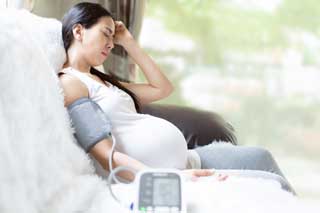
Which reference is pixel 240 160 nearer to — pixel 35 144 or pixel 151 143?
pixel 151 143

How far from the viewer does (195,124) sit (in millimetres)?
2064

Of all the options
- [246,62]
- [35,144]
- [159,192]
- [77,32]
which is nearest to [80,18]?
[77,32]

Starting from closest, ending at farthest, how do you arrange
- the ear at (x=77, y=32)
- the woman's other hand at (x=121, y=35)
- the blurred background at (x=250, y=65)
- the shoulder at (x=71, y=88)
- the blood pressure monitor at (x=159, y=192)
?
the blood pressure monitor at (x=159, y=192) → the shoulder at (x=71, y=88) → the ear at (x=77, y=32) → the woman's other hand at (x=121, y=35) → the blurred background at (x=250, y=65)

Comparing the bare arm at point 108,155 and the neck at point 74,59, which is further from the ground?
the neck at point 74,59

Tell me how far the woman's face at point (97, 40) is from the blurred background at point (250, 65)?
1.52 metres

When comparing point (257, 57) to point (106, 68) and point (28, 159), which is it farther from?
point (28, 159)

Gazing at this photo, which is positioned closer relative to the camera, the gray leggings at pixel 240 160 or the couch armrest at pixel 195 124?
the gray leggings at pixel 240 160

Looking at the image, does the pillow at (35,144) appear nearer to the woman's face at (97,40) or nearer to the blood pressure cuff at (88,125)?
the blood pressure cuff at (88,125)

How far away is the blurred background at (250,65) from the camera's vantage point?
2963 millimetres

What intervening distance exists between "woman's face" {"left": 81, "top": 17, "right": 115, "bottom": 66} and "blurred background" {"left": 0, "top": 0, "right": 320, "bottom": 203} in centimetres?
152

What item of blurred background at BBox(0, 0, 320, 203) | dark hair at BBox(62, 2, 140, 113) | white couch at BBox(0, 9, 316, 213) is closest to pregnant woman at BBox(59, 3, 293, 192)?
dark hair at BBox(62, 2, 140, 113)

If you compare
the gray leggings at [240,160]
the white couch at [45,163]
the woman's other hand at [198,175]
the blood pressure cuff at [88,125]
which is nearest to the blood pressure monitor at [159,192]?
the white couch at [45,163]

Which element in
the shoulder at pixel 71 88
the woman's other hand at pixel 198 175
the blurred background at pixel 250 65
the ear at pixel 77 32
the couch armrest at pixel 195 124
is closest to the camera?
the woman's other hand at pixel 198 175

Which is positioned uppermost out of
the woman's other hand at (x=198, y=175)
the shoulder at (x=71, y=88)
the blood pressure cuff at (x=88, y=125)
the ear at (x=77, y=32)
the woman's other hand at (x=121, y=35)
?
the ear at (x=77, y=32)
